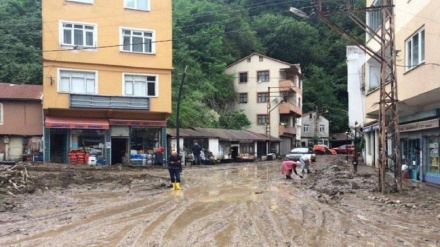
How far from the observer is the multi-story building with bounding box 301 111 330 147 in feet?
249

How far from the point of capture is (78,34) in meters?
29.1

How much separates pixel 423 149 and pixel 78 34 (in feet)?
73.4

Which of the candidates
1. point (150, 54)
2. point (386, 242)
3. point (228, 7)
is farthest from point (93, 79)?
point (228, 7)

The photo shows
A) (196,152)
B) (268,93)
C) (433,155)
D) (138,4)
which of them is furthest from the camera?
(268,93)

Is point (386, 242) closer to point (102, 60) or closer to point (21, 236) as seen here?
point (21, 236)

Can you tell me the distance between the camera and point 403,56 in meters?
18.0

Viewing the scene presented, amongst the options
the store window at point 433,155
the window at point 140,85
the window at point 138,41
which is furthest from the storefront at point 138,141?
the store window at point 433,155

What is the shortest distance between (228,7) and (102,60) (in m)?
39.0

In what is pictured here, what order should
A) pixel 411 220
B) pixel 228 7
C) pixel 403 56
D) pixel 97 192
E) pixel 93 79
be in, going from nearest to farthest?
pixel 411 220, pixel 97 192, pixel 403 56, pixel 93 79, pixel 228 7

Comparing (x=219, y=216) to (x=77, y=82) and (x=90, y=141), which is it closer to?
(x=90, y=141)

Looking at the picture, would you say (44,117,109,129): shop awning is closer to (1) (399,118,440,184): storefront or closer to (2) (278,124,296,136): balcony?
(1) (399,118,440,184): storefront

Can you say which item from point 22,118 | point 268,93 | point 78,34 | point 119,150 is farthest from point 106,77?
point 268,93

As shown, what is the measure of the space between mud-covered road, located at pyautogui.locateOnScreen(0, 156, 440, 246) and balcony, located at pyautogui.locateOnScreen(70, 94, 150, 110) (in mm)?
11326

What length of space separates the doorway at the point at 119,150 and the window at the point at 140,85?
3429mm
